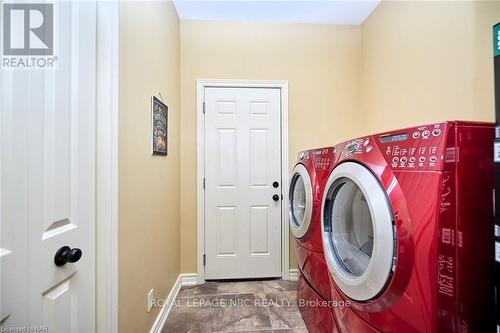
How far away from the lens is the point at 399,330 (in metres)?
0.72

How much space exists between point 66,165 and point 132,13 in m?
0.96

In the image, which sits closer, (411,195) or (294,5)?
(411,195)

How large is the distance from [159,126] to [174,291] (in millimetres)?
1448

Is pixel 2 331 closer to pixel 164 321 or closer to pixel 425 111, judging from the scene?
pixel 164 321

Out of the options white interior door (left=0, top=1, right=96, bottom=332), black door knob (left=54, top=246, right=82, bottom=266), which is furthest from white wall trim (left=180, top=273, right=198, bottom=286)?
black door knob (left=54, top=246, right=82, bottom=266)

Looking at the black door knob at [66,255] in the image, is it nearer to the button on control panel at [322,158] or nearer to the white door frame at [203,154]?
the button on control panel at [322,158]

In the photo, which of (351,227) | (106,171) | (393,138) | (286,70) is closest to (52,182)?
(106,171)

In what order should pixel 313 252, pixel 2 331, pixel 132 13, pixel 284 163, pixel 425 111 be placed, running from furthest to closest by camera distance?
pixel 284 163 < pixel 425 111 < pixel 313 252 < pixel 132 13 < pixel 2 331

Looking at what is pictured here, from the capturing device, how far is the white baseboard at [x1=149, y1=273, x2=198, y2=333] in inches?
61.2

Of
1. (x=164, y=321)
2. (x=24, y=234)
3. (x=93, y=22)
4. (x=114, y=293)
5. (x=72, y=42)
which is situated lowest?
(x=164, y=321)

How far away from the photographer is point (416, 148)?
694mm

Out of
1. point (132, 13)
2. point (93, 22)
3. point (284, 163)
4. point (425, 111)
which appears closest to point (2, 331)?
point (93, 22)

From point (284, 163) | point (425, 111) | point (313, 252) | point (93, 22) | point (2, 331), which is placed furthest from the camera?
point (284, 163)

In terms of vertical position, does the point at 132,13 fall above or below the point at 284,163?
above
